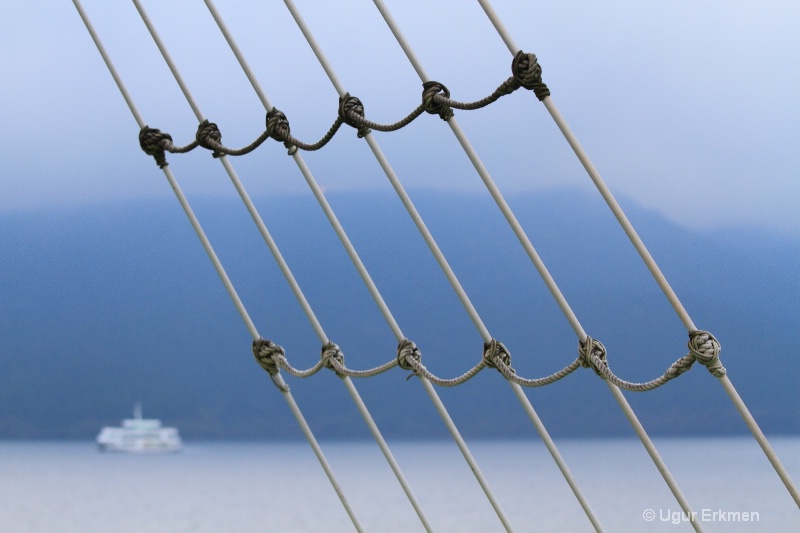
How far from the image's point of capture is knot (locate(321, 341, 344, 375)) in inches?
36.1

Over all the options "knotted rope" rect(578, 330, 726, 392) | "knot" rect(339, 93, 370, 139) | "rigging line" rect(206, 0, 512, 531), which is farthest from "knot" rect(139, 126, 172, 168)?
"knotted rope" rect(578, 330, 726, 392)


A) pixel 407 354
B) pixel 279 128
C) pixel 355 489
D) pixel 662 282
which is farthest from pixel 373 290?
pixel 355 489

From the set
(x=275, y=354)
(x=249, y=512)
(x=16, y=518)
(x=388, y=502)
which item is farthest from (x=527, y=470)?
(x=275, y=354)

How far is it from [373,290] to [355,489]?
8.56m

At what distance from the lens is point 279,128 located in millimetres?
888

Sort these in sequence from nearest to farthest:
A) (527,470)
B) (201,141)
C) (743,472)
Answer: (201,141), (743,472), (527,470)

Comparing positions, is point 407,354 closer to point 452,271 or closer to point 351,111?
point 452,271

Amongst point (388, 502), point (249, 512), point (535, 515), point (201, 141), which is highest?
point (201, 141)

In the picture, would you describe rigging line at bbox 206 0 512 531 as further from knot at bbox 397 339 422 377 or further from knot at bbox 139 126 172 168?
knot at bbox 139 126 172 168

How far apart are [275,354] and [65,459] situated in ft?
33.3

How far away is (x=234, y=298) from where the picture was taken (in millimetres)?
994

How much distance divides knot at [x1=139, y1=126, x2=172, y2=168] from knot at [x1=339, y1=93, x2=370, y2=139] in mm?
278

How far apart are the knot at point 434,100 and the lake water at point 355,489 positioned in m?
6.56

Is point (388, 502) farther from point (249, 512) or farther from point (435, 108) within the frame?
point (435, 108)
